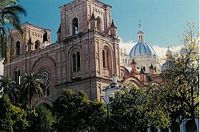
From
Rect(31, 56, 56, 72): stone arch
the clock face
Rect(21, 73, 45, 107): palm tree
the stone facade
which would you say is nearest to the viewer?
Rect(21, 73, 45, 107): palm tree

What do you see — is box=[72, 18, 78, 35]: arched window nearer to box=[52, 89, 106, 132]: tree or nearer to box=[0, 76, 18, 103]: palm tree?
box=[0, 76, 18, 103]: palm tree

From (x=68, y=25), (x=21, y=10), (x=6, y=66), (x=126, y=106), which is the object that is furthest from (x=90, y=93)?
(x=21, y=10)

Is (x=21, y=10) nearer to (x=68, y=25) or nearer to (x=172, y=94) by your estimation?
Answer: (x=172, y=94)

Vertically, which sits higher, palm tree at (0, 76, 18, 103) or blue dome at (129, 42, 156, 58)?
blue dome at (129, 42, 156, 58)

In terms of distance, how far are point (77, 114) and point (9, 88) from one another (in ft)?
40.4

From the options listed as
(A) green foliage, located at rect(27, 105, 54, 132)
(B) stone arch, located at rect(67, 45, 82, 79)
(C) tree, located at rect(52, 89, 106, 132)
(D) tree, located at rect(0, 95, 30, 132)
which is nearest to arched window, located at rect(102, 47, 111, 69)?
(B) stone arch, located at rect(67, 45, 82, 79)

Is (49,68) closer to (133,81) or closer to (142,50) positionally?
(133,81)

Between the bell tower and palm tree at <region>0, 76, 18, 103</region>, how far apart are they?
9874mm

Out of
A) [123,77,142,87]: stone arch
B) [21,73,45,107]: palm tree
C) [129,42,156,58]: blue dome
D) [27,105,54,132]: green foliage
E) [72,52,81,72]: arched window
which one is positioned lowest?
[27,105,54,132]: green foliage

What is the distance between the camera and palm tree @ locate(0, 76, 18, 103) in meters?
51.3

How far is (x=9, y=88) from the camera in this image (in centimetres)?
5203

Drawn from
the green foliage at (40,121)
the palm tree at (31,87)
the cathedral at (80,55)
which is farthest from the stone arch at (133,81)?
the green foliage at (40,121)

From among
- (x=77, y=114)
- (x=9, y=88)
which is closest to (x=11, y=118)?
(x=77, y=114)

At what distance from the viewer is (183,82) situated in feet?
77.1
